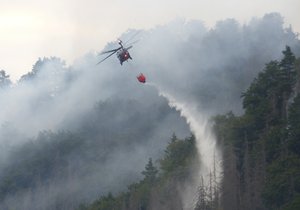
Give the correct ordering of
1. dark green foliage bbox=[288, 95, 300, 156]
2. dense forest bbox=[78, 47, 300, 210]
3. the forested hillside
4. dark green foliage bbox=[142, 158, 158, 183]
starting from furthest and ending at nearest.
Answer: dark green foliage bbox=[142, 158, 158, 183]
dark green foliage bbox=[288, 95, 300, 156]
dense forest bbox=[78, 47, 300, 210]
the forested hillside

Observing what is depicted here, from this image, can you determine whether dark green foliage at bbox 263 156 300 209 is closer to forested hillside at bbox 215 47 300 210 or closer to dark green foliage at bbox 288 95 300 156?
forested hillside at bbox 215 47 300 210

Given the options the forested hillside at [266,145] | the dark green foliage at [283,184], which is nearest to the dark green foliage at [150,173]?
the forested hillside at [266,145]

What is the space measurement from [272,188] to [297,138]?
6.31 m

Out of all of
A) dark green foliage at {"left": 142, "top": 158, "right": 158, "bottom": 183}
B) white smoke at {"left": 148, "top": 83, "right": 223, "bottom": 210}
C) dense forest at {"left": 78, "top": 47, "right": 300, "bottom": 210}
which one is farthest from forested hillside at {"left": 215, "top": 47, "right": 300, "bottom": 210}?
dark green foliage at {"left": 142, "top": 158, "right": 158, "bottom": 183}

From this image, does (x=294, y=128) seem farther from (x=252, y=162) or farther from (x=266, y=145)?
(x=252, y=162)

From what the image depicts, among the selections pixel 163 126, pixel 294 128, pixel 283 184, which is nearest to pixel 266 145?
pixel 294 128

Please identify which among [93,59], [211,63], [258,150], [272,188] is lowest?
[272,188]

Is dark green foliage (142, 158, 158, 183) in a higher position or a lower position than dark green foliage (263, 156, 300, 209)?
higher

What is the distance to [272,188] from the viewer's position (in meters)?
96.6

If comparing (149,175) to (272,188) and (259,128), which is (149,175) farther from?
(272,188)

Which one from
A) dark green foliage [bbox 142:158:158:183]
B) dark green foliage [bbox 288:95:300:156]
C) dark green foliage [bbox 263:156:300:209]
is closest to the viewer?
dark green foliage [bbox 263:156:300:209]

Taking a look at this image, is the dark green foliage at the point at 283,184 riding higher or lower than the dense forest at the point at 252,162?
lower

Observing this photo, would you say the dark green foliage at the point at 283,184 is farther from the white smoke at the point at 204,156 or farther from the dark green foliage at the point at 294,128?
the white smoke at the point at 204,156

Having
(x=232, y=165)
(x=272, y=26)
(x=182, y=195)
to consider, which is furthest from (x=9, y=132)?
(x=232, y=165)
